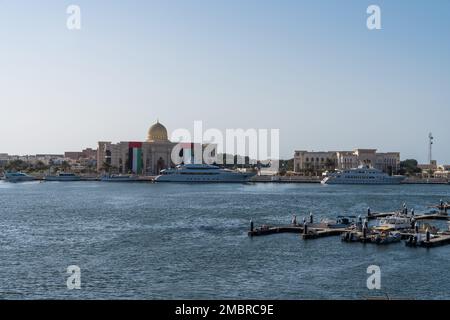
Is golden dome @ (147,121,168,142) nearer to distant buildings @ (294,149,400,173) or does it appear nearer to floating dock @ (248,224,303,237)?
distant buildings @ (294,149,400,173)

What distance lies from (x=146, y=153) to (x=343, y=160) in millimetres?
35210

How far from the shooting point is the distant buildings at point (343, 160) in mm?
105312

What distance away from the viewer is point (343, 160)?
347 feet

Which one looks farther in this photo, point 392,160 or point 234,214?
point 392,160

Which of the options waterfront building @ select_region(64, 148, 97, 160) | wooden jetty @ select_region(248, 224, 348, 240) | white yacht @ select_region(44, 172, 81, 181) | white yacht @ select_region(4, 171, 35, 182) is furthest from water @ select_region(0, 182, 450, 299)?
waterfront building @ select_region(64, 148, 97, 160)

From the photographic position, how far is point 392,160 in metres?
108

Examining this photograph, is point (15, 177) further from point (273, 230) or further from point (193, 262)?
point (193, 262)

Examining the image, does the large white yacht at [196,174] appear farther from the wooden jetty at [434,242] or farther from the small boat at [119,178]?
the wooden jetty at [434,242]

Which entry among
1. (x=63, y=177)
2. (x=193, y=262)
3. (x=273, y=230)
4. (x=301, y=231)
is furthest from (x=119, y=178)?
(x=193, y=262)

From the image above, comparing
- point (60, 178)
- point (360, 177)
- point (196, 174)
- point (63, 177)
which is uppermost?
point (196, 174)

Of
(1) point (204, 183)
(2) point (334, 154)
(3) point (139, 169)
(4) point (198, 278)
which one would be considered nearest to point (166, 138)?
(3) point (139, 169)
